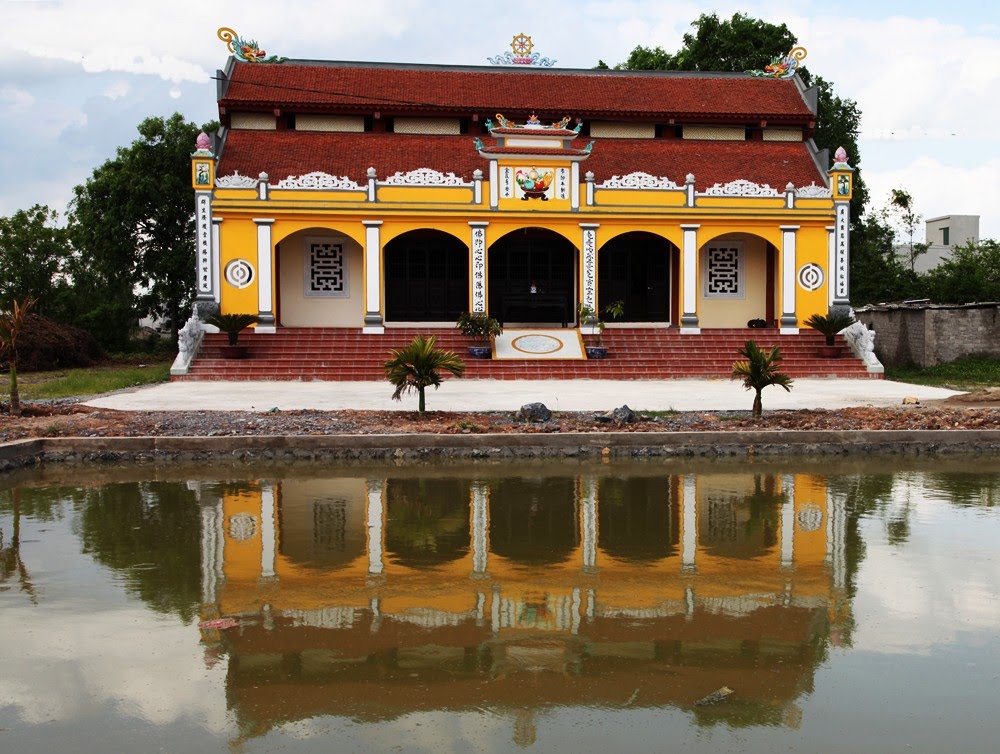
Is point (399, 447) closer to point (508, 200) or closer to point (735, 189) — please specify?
point (508, 200)

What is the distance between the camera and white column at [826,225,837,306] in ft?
68.9

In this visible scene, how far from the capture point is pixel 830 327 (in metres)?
19.0

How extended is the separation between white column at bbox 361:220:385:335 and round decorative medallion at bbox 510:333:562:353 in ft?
9.62

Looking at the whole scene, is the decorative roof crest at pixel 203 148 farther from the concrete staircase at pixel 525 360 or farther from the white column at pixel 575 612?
the white column at pixel 575 612

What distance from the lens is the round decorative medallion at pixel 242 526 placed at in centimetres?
636

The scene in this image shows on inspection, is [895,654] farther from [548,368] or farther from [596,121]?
[596,121]

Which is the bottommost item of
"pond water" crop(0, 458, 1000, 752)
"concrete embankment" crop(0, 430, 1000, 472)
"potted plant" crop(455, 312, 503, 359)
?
"pond water" crop(0, 458, 1000, 752)

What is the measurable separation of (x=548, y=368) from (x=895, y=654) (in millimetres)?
13636

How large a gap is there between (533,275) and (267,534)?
1635cm

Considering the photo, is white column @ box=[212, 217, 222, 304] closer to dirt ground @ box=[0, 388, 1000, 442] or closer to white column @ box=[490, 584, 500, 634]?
dirt ground @ box=[0, 388, 1000, 442]

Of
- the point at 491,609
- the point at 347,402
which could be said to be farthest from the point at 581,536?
the point at 347,402

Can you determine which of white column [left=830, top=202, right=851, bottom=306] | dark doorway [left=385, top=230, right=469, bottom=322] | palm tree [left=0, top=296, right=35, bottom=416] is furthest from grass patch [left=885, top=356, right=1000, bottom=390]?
palm tree [left=0, top=296, right=35, bottom=416]

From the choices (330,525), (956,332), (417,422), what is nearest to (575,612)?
(330,525)

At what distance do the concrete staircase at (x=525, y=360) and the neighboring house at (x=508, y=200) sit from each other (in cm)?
75
